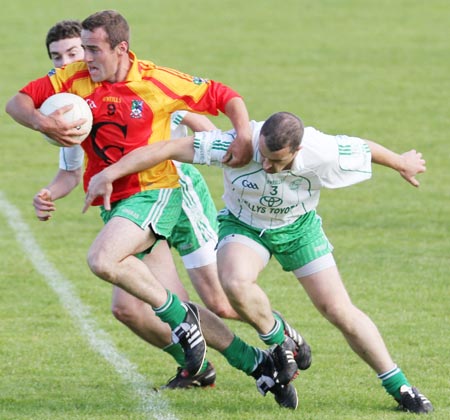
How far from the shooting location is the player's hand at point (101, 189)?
7793mm

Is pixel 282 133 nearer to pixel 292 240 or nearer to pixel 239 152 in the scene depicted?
pixel 239 152

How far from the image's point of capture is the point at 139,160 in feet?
25.5

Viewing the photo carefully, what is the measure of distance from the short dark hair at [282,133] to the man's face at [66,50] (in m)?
2.34

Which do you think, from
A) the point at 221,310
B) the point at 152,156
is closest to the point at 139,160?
the point at 152,156

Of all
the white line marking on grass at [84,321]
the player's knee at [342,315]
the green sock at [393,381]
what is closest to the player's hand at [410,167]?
the player's knee at [342,315]

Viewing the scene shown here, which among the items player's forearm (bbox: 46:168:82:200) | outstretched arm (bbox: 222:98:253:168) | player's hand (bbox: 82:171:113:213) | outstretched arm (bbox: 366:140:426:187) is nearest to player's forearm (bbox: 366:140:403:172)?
outstretched arm (bbox: 366:140:426:187)

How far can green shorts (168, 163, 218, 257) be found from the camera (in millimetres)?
8844

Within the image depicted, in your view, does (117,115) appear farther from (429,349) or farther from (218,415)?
(429,349)

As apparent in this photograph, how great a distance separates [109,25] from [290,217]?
1.75 metres

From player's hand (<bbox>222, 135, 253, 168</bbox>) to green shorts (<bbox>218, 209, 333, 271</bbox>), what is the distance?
1.72 ft

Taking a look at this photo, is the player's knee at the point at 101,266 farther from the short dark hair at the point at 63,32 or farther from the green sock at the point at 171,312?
the short dark hair at the point at 63,32

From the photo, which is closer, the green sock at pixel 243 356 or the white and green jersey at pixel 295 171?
the white and green jersey at pixel 295 171

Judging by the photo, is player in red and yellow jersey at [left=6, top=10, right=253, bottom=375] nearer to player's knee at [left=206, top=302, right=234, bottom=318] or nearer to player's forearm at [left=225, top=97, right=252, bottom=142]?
player's forearm at [left=225, top=97, right=252, bottom=142]

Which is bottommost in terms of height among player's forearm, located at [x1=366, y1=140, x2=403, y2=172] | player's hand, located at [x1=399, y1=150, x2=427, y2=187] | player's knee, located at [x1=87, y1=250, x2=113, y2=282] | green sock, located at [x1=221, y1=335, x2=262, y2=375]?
green sock, located at [x1=221, y1=335, x2=262, y2=375]
